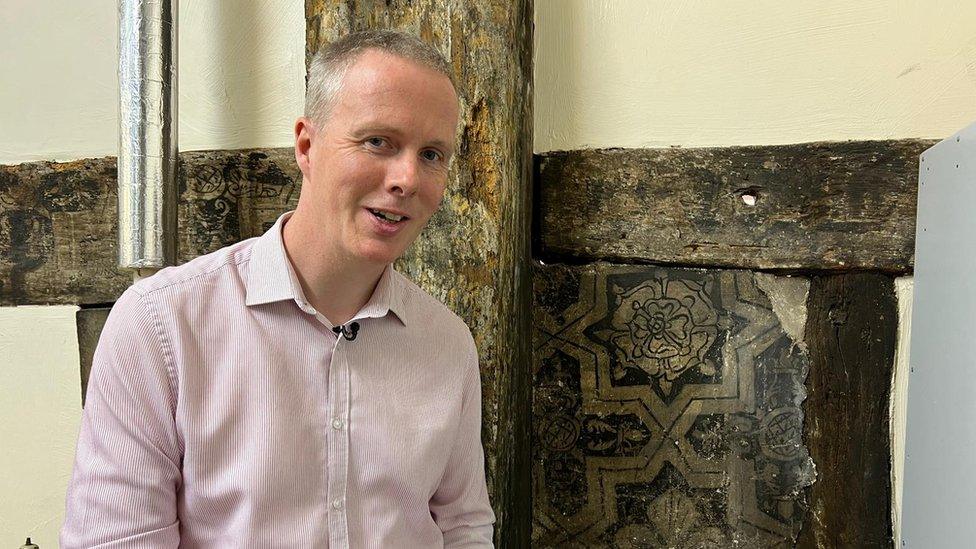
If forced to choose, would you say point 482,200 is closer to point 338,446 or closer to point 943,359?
point 338,446

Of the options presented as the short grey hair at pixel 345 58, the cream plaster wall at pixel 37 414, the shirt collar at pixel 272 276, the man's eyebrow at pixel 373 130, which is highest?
the short grey hair at pixel 345 58

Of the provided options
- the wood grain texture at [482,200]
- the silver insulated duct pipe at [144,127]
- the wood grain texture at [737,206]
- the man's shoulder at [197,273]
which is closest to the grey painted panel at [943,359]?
the wood grain texture at [737,206]

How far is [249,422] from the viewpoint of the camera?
1181 millimetres

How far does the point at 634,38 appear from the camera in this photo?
75.3 inches

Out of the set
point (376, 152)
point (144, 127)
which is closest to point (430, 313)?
point (376, 152)

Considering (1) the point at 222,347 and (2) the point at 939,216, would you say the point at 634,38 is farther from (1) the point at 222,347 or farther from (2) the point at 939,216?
(1) the point at 222,347

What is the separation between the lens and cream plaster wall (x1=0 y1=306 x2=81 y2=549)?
83.7 inches

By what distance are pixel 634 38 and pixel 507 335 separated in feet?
2.48

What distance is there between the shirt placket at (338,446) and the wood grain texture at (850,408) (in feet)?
3.66

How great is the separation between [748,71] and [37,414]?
6.39 feet

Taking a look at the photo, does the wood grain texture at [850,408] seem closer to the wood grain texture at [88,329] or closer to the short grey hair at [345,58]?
the short grey hair at [345,58]

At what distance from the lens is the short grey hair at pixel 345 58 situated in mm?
1183

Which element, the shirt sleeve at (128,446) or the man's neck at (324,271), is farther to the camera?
the man's neck at (324,271)

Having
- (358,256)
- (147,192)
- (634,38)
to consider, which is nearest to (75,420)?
(147,192)
